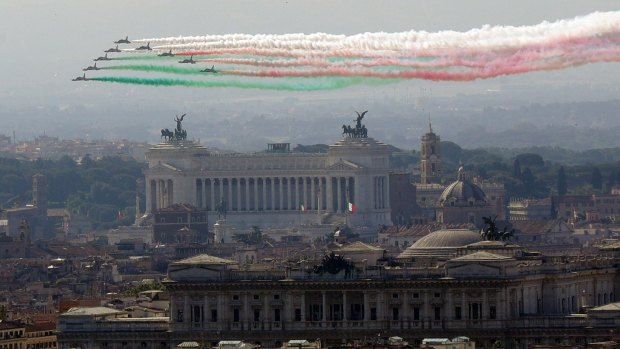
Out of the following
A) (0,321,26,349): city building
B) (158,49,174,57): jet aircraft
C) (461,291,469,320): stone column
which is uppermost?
(158,49,174,57): jet aircraft

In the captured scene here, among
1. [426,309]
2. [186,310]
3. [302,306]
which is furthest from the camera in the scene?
[186,310]

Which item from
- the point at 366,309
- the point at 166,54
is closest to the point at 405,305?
the point at 366,309

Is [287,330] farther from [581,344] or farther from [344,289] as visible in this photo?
[581,344]

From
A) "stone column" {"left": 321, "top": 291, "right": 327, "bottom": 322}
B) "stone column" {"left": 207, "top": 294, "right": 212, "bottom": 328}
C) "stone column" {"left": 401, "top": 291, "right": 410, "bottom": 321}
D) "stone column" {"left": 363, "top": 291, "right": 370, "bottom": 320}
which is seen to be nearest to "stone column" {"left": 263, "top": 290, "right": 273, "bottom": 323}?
"stone column" {"left": 321, "top": 291, "right": 327, "bottom": 322}

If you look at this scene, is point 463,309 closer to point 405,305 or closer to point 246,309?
point 405,305

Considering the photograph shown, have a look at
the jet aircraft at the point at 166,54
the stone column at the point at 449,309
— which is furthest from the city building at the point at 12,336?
the jet aircraft at the point at 166,54

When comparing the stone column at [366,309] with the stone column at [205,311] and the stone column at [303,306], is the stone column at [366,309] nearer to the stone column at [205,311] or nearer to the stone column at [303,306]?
the stone column at [303,306]

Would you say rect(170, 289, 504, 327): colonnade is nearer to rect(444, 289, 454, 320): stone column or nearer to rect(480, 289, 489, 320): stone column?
rect(444, 289, 454, 320): stone column

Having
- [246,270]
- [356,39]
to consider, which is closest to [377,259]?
[246,270]

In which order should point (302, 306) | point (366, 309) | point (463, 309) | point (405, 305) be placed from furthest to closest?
point (302, 306)
point (366, 309)
point (405, 305)
point (463, 309)
